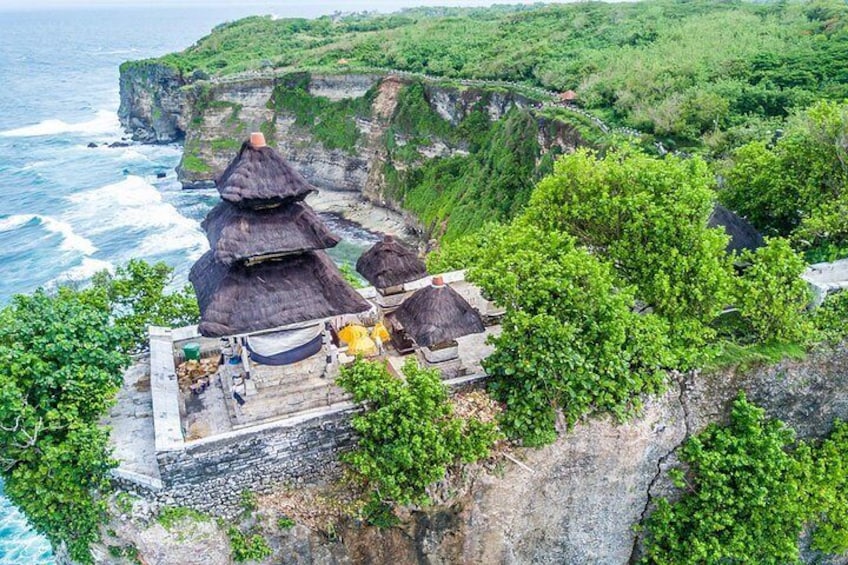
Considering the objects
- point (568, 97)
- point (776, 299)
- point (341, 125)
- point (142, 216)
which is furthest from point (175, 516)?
point (341, 125)

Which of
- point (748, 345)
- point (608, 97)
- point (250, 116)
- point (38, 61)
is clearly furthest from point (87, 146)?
point (38, 61)

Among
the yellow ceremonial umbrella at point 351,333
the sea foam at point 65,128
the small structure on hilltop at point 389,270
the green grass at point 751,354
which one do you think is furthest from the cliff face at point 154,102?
the green grass at point 751,354

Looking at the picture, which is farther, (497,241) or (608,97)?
(608,97)

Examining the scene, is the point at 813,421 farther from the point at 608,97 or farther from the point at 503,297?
the point at 608,97

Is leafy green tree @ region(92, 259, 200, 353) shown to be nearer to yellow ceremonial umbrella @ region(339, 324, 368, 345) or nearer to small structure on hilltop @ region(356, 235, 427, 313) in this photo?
yellow ceremonial umbrella @ region(339, 324, 368, 345)

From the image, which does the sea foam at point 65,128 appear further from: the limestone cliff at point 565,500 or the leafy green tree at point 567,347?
the leafy green tree at point 567,347
